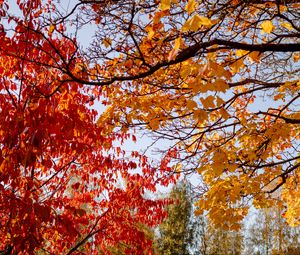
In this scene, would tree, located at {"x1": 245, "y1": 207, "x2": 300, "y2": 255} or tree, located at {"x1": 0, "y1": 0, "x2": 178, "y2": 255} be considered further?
tree, located at {"x1": 245, "y1": 207, "x2": 300, "y2": 255}

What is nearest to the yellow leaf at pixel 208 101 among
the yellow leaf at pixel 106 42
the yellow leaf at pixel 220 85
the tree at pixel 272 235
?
the yellow leaf at pixel 220 85

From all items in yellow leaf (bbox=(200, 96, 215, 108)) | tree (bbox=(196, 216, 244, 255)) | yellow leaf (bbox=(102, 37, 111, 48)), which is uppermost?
tree (bbox=(196, 216, 244, 255))

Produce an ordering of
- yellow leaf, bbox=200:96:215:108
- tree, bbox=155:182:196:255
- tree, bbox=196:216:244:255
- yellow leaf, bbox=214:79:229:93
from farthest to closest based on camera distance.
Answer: tree, bbox=196:216:244:255 < tree, bbox=155:182:196:255 < yellow leaf, bbox=200:96:215:108 < yellow leaf, bbox=214:79:229:93

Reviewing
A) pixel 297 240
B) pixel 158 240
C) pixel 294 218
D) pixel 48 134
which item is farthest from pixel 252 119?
pixel 297 240

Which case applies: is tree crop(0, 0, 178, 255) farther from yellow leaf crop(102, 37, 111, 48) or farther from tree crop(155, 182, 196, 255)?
tree crop(155, 182, 196, 255)

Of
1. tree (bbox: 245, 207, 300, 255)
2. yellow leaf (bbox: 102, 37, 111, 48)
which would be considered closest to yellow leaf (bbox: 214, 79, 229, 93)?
yellow leaf (bbox: 102, 37, 111, 48)

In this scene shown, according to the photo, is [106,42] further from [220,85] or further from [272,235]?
[272,235]

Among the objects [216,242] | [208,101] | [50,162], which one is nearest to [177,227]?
[216,242]

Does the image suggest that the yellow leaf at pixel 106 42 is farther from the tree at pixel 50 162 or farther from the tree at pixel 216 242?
the tree at pixel 216 242

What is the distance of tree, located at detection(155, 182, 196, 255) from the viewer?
23.0 meters

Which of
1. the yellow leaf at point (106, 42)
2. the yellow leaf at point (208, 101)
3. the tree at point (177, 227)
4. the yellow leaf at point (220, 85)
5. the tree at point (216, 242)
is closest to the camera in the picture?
the yellow leaf at point (220, 85)

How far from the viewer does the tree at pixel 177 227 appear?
23.0 metres

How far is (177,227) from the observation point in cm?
2327

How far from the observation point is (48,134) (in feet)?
15.7
